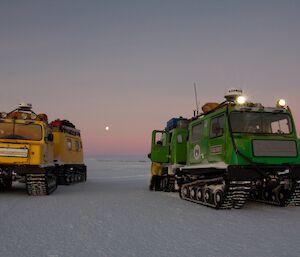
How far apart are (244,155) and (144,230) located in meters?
3.43

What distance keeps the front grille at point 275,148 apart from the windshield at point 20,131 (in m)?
7.38

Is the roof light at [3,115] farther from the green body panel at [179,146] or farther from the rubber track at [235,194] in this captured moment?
the rubber track at [235,194]

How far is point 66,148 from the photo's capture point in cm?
1862

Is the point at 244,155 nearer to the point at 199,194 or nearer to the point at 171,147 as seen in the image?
the point at 199,194

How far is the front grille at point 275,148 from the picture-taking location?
29.3 feet

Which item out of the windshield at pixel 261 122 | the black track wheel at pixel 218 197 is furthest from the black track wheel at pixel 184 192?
the windshield at pixel 261 122

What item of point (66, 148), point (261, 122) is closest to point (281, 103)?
point (261, 122)

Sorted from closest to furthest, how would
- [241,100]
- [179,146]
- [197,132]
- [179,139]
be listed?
[241,100] < [197,132] < [179,146] < [179,139]

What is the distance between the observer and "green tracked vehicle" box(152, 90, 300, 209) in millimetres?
8820

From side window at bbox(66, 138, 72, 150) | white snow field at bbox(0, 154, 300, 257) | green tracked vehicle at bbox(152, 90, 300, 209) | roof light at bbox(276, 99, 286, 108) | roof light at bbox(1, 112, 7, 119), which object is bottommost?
white snow field at bbox(0, 154, 300, 257)

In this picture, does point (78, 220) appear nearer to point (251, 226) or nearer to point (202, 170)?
point (251, 226)

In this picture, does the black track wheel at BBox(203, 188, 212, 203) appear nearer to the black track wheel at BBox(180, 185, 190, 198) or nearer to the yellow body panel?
the black track wheel at BBox(180, 185, 190, 198)

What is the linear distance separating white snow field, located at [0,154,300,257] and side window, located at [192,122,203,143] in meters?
2.24

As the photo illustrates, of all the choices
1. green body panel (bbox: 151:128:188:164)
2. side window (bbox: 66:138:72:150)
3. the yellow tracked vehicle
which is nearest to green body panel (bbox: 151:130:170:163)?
green body panel (bbox: 151:128:188:164)
